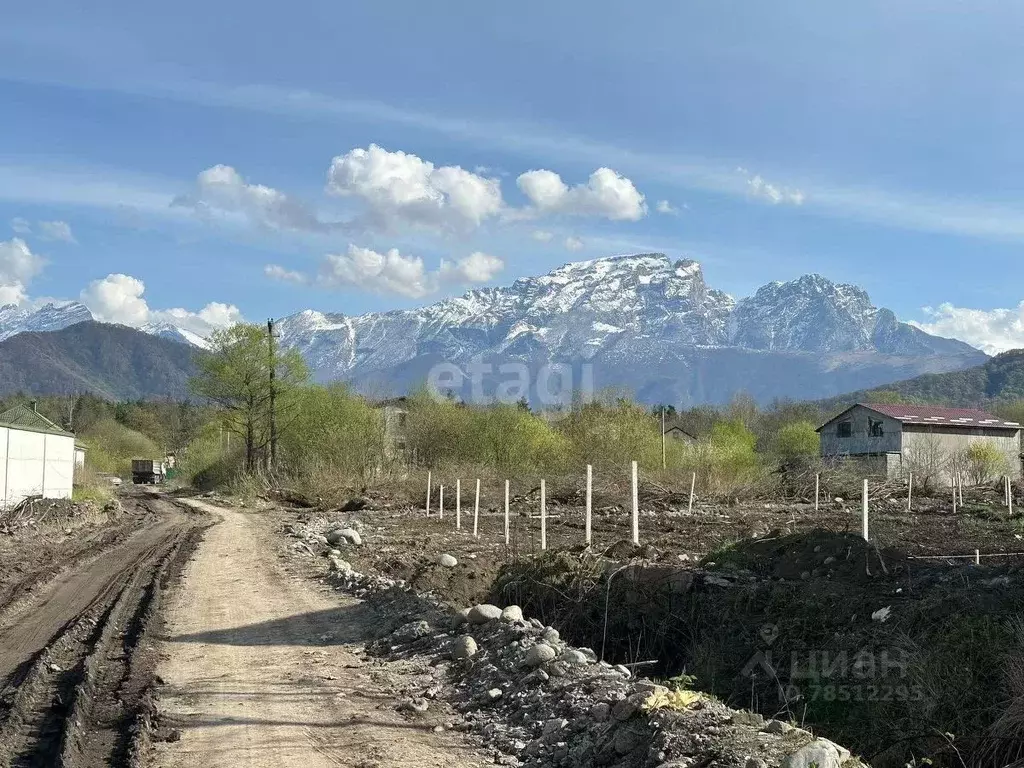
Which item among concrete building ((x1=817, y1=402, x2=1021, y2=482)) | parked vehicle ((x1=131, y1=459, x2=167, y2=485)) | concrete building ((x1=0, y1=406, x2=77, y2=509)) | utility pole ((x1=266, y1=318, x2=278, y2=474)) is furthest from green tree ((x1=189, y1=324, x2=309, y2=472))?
concrete building ((x1=817, y1=402, x2=1021, y2=482))

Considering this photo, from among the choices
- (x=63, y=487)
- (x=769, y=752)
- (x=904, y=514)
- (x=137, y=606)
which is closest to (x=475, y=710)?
(x=769, y=752)

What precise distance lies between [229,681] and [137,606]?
19.0 ft

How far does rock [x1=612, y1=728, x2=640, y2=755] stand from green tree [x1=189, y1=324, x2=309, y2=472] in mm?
51760

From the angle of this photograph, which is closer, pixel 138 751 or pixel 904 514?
pixel 138 751

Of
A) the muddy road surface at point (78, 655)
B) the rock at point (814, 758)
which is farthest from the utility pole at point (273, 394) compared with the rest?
the rock at point (814, 758)

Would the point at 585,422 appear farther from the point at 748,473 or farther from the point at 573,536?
the point at 573,536

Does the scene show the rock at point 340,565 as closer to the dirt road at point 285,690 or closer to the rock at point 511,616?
the dirt road at point 285,690

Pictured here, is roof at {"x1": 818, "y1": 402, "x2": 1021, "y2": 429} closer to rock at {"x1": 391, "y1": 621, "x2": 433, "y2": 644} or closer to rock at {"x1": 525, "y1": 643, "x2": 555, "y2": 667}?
rock at {"x1": 391, "y1": 621, "x2": 433, "y2": 644}

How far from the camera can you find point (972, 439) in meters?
69.3

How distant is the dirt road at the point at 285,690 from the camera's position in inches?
285

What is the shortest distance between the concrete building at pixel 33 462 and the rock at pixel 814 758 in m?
28.4

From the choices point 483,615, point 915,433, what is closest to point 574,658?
point 483,615

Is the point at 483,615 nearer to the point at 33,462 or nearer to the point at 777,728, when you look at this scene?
the point at 777,728

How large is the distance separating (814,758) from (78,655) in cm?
841
